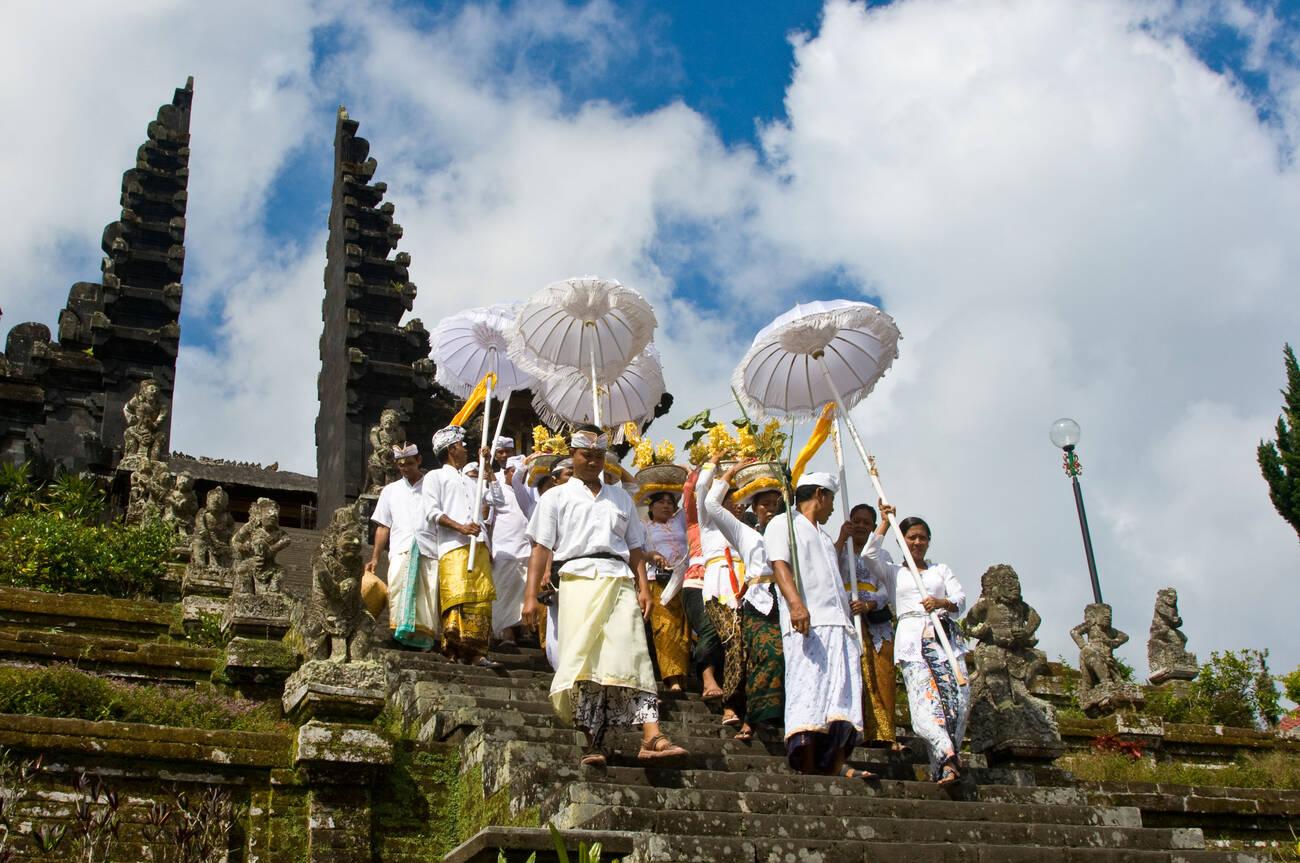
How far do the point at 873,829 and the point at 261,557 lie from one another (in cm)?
631

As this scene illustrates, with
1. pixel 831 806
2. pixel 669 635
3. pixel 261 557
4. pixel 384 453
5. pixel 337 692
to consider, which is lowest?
pixel 831 806

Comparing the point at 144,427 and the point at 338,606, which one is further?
the point at 144,427

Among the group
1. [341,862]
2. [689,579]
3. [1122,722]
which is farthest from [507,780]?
[1122,722]

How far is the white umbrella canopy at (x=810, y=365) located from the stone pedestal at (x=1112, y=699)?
13.7 feet

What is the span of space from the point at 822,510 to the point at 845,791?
1.95 meters

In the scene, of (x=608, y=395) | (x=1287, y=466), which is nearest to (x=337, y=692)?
(x=608, y=395)

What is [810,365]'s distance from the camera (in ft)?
36.4

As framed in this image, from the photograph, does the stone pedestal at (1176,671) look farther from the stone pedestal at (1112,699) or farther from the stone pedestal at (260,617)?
the stone pedestal at (260,617)

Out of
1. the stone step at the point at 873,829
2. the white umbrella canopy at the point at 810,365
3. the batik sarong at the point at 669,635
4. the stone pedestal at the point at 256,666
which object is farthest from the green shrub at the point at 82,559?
the stone step at the point at 873,829

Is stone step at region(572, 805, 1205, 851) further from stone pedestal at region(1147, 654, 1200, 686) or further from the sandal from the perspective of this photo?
stone pedestal at region(1147, 654, 1200, 686)

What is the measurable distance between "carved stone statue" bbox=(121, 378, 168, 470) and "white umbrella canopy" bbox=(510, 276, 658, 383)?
8350 millimetres

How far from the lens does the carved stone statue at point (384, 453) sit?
61.4 ft

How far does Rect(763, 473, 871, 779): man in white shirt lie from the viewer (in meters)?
8.20

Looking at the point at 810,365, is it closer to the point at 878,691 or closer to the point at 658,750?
the point at 878,691
